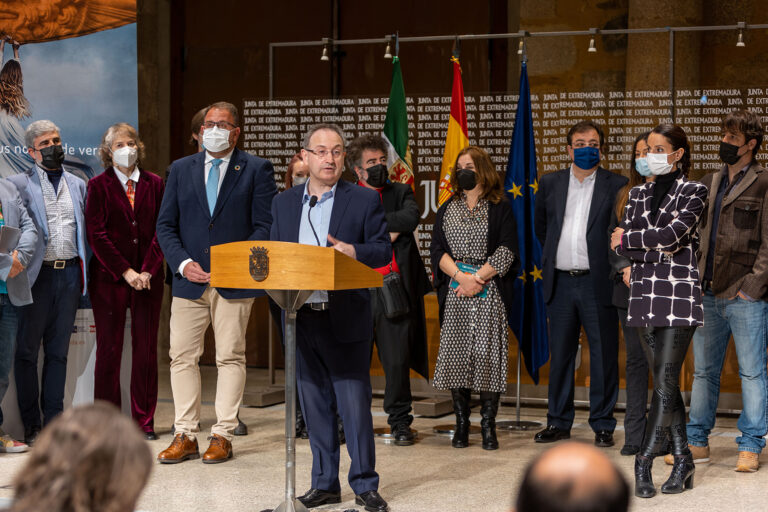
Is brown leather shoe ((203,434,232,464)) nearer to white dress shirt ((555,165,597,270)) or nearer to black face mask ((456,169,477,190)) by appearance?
black face mask ((456,169,477,190))

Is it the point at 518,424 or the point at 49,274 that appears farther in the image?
the point at 518,424

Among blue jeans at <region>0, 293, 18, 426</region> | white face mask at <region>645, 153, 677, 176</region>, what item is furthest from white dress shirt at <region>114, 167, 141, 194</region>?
white face mask at <region>645, 153, 677, 176</region>

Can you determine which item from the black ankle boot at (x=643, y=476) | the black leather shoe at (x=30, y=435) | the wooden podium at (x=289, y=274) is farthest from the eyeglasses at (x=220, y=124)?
the black ankle boot at (x=643, y=476)

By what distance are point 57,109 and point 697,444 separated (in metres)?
4.07

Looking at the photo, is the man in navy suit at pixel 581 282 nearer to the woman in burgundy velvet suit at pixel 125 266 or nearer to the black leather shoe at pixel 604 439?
the black leather shoe at pixel 604 439

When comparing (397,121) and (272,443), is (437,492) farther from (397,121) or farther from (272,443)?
(397,121)

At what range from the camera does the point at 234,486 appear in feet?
15.1

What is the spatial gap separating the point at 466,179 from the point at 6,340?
2.69m

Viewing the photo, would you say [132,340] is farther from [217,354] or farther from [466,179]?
[466,179]

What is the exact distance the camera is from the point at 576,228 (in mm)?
5641

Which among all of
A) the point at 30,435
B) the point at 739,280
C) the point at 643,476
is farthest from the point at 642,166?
the point at 30,435

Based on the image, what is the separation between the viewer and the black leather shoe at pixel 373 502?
4.11 metres

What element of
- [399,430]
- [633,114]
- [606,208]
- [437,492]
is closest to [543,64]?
[633,114]

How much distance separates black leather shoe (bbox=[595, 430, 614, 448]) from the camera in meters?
5.55
